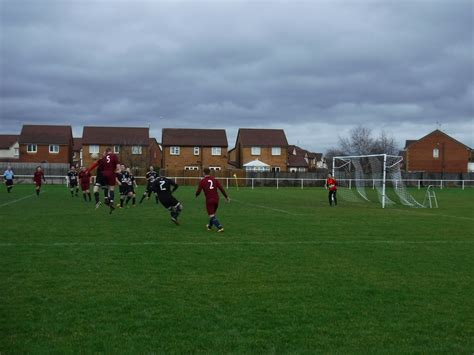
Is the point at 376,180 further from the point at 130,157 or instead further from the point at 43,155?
the point at 43,155

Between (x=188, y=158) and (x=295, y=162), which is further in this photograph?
(x=295, y=162)

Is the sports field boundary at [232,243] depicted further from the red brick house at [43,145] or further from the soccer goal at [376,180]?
the red brick house at [43,145]

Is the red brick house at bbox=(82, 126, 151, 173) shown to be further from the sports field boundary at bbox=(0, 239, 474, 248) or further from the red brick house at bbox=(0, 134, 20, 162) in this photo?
the sports field boundary at bbox=(0, 239, 474, 248)

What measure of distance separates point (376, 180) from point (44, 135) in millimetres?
51532

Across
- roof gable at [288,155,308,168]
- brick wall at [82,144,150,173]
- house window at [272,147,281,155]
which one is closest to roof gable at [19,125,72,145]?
brick wall at [82,144,150,173]

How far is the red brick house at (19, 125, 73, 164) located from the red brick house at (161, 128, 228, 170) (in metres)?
13.1

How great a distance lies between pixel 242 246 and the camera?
11695 millimetres

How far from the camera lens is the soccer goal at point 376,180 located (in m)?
28.2

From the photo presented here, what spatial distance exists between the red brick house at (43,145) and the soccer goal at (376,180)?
41.1 meters

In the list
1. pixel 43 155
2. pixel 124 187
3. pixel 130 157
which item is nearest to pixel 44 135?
pixel 43 155

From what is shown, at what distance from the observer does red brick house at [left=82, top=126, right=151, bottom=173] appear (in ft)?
221

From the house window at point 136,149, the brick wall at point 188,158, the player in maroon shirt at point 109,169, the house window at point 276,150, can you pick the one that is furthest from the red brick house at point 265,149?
the player in maroon shirt at point 109,169

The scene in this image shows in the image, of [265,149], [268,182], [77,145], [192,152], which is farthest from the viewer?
[77,145]

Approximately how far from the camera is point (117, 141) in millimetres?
70438
